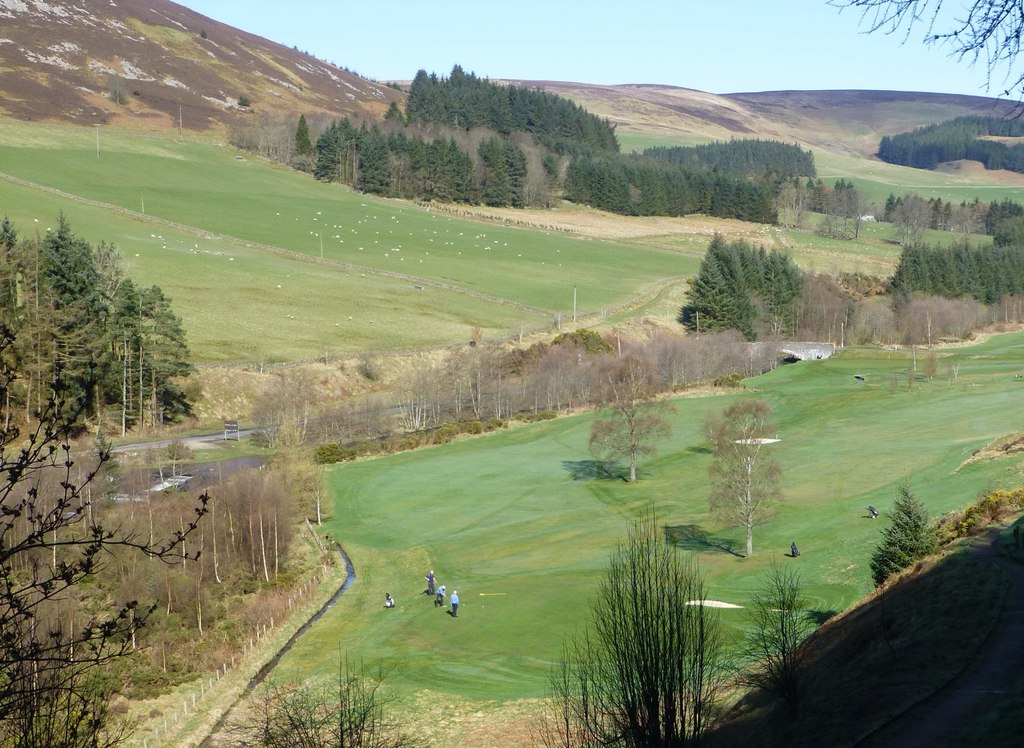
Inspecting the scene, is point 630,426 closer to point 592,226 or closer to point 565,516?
point 565,516

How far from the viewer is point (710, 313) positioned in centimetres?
13200

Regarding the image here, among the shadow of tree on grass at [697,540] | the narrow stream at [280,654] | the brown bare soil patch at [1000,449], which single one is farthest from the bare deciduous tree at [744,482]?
the narrow stream at [280,654]

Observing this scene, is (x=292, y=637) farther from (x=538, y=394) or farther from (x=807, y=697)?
(x=538, y=394)

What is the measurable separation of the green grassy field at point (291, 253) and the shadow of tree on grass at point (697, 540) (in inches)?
2080

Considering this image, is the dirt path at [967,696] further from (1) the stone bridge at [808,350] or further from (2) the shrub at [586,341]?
(1) the stone bridge at [808,350]

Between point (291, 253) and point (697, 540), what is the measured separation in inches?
3854

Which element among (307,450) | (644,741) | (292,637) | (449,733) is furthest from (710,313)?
(644,741)

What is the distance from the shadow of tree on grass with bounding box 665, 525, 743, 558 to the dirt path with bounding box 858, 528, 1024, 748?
2836 cm

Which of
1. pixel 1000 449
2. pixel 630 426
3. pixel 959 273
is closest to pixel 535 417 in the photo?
pixel 630 426

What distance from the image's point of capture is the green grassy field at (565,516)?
4156 centimetres

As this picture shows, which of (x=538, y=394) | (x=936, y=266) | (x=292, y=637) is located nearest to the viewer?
(x=292, y=637)

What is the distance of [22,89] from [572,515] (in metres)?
158

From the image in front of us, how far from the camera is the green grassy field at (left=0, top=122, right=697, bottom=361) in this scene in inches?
4377

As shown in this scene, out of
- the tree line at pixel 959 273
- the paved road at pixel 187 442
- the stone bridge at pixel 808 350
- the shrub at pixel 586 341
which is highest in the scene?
the tree line at pixel 959 273
